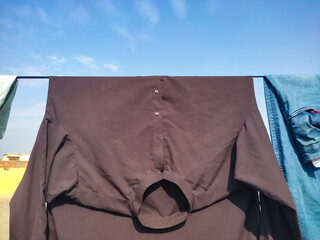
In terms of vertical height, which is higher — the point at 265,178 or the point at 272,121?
the point at 272,121

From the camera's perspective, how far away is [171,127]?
3.60 ft

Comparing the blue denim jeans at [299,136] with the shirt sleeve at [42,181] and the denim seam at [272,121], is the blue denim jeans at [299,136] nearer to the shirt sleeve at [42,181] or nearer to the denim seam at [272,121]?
the denim seam at [272,121]

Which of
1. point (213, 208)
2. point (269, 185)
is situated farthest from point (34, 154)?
point (269, 185)

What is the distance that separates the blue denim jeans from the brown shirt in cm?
13

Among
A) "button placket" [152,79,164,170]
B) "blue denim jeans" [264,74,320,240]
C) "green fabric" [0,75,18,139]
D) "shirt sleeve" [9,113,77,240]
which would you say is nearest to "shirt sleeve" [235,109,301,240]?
"blue denim jeans" [264,74,320,240]

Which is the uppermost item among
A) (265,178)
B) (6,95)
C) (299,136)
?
(6,95)

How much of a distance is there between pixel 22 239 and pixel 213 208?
829mm

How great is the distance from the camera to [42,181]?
966 mm

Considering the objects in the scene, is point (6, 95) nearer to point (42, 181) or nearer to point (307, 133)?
point (42, 181)

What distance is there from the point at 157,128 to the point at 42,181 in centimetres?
54

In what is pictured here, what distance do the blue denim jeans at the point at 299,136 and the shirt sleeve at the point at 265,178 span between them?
4.6 inches

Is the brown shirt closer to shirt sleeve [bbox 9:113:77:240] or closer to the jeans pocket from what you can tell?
shirt sleeve [bbox 9:113:77:240]

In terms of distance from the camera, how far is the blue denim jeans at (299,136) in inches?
42.3

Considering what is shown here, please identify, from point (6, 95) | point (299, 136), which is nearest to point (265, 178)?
point (299, 136)
